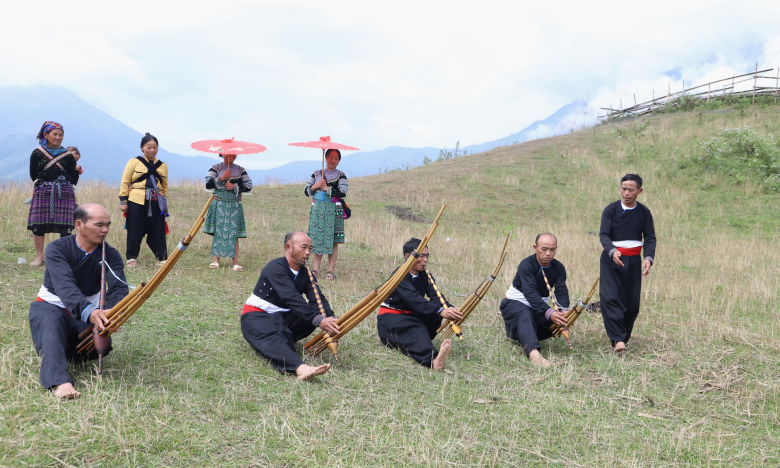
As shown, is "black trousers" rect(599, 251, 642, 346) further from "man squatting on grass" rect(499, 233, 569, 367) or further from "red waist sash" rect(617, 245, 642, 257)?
"man squatting on grass" rect(499, 233, 569, 367)

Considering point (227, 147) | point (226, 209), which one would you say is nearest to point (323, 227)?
point (226, 209)

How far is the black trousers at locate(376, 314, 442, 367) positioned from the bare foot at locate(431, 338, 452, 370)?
125 millimetres

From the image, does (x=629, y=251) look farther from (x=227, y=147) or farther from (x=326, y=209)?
(x=227, y=147)

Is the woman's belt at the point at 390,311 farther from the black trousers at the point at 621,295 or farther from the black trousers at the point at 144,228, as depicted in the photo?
the black trousers at the point at 144,228

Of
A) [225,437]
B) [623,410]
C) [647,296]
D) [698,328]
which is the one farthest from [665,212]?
[225,437]

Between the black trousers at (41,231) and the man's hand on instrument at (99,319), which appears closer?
the man's hand on instrument at (99,319)

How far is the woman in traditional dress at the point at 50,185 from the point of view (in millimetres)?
6488

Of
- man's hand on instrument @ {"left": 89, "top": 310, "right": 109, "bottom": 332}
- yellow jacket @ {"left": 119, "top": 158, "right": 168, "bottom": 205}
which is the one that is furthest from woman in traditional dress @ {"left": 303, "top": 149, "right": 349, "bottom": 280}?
man's hand on instrument @ {"left": 89, "top": 310, "right": 109, "bottom": 332}

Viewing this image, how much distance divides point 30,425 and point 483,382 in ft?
9.81

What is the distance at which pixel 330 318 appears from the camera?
14.0ft

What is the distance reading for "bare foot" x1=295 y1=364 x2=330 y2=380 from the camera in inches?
152

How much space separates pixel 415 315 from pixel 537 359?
1134 millimetres

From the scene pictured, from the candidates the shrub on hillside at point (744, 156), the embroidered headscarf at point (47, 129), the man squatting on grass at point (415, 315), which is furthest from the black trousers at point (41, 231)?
the shrub on hillside at point (744, 156)

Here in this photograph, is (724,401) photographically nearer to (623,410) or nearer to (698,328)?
(623,410)
